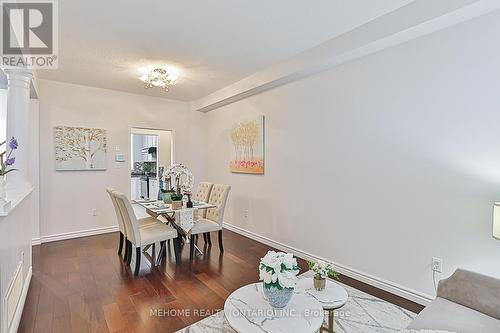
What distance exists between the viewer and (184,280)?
10.2 feet

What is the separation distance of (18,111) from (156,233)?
1966 millimetres

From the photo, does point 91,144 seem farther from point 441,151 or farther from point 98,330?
point 441,151

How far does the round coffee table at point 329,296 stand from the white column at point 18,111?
123 inches

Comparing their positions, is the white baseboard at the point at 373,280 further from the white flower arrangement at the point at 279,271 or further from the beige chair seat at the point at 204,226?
the white flower arrangement at the point at 279,271

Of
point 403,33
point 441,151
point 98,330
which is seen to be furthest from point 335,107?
point 98,330

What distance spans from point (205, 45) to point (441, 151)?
8.93ft

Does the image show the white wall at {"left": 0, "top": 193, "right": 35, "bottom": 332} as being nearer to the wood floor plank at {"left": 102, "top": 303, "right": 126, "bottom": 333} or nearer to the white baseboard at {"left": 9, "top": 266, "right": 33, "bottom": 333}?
the white baseboard at {"left": 9, "top": 266, "right": 33, "bottom": 333}

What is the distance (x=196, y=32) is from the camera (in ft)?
9.41

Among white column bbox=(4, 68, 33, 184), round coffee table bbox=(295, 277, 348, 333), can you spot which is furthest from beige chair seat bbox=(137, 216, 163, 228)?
round coffee table bbox=(295, 277, 348, 333)

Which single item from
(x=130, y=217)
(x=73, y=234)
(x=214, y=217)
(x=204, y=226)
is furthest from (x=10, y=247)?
(x=73, y=234)

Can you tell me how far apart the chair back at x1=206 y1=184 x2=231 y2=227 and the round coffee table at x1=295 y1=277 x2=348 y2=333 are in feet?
7.12

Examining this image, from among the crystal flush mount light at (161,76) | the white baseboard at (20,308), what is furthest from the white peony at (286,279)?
the crystal flush mount light at (161,76)

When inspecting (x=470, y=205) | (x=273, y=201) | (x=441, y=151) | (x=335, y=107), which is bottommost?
(x=273, y=201)

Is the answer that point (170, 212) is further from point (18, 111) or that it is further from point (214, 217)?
point (18, 111)
